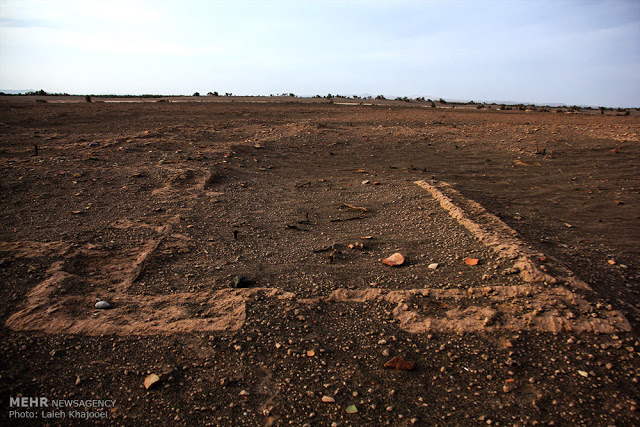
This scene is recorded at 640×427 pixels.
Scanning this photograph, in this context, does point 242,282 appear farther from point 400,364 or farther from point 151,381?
point 400,364

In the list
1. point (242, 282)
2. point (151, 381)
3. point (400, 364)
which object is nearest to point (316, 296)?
point (242, 282)

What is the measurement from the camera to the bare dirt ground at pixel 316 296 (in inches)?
80.2

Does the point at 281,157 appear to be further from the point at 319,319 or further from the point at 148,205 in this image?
the point at 319,319

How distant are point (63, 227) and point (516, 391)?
455 centimetres

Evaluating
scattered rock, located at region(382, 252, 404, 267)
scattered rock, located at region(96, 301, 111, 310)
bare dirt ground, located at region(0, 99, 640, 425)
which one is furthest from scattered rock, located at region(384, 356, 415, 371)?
scattered rock, located at region(96, 301, 111, 310)

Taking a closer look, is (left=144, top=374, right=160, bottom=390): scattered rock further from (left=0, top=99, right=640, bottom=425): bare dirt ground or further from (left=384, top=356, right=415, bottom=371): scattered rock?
(left=384, top=356, right=415, bottom=371): scattered rock

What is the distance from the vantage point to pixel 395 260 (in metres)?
3.47

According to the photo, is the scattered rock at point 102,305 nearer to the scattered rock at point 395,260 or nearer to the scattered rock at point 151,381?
the scattered rock at point 151,381

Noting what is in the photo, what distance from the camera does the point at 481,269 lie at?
3277 millimetres

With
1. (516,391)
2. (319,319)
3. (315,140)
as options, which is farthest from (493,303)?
(315,140)

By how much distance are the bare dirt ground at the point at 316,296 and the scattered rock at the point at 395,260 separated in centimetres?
6

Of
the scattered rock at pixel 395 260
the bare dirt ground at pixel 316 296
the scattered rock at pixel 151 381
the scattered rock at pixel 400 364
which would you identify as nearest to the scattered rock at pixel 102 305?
the bare dirt ground at pixel 316 296

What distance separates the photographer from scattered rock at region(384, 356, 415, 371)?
2242 millimetres

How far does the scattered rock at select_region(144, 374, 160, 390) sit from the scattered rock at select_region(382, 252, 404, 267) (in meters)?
2.17
